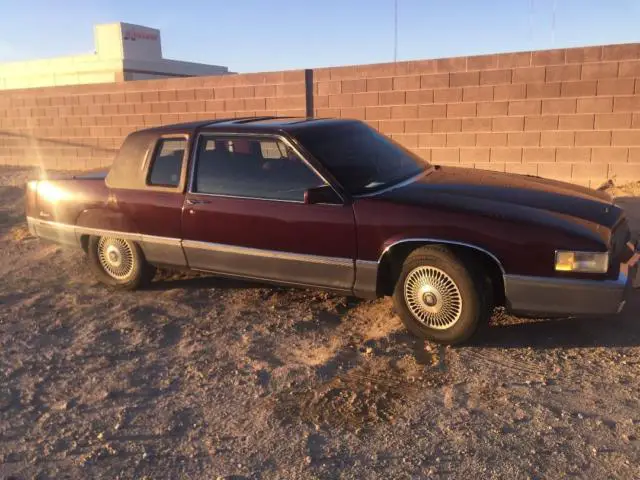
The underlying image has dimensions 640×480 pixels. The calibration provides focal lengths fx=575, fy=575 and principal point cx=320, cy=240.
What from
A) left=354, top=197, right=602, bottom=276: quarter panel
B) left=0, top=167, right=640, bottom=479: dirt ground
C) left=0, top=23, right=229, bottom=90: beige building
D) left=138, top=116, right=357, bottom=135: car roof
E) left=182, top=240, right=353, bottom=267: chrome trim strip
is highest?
left=0, top=23, right=229, bottom=90: beige building

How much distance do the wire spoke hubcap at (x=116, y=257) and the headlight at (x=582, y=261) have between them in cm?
370

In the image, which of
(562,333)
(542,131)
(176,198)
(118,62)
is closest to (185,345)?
(176,198)

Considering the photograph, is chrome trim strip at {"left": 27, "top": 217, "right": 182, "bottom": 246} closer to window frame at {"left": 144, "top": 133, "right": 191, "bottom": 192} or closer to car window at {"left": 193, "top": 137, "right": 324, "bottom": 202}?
window frame at {"left": 144, "top": 133, "right": 191, "bottom": 192}

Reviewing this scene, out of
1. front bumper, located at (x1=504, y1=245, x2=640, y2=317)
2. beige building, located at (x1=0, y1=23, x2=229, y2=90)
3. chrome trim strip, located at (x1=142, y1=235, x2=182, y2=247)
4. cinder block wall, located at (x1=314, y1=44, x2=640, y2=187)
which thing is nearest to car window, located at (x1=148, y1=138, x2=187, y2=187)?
chrome trim strip, located at (x1=142, y1=235, x2=182, y2=247)

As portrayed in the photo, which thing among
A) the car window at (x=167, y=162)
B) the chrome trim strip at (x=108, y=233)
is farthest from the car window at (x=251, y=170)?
the chrome trim strip at (x=108, y=233)

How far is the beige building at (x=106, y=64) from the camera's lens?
115 ft

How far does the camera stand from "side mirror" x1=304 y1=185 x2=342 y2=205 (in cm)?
416

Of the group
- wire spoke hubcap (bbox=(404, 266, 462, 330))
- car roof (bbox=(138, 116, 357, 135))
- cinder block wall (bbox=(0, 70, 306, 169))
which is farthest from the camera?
cinder block wall (bbox=(0, 70, 306, 169))

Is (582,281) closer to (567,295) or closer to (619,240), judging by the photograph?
(567,295)

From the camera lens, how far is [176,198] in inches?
193

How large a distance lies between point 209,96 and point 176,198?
Result: 7.13 meters

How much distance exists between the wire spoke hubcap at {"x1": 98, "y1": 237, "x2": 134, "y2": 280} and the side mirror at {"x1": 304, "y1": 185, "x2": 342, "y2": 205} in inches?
82.2

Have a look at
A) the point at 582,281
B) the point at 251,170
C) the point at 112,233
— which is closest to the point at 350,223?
the point at 251,170

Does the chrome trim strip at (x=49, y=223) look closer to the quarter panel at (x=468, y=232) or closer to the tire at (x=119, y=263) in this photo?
the tire at (x=119, y=263)
